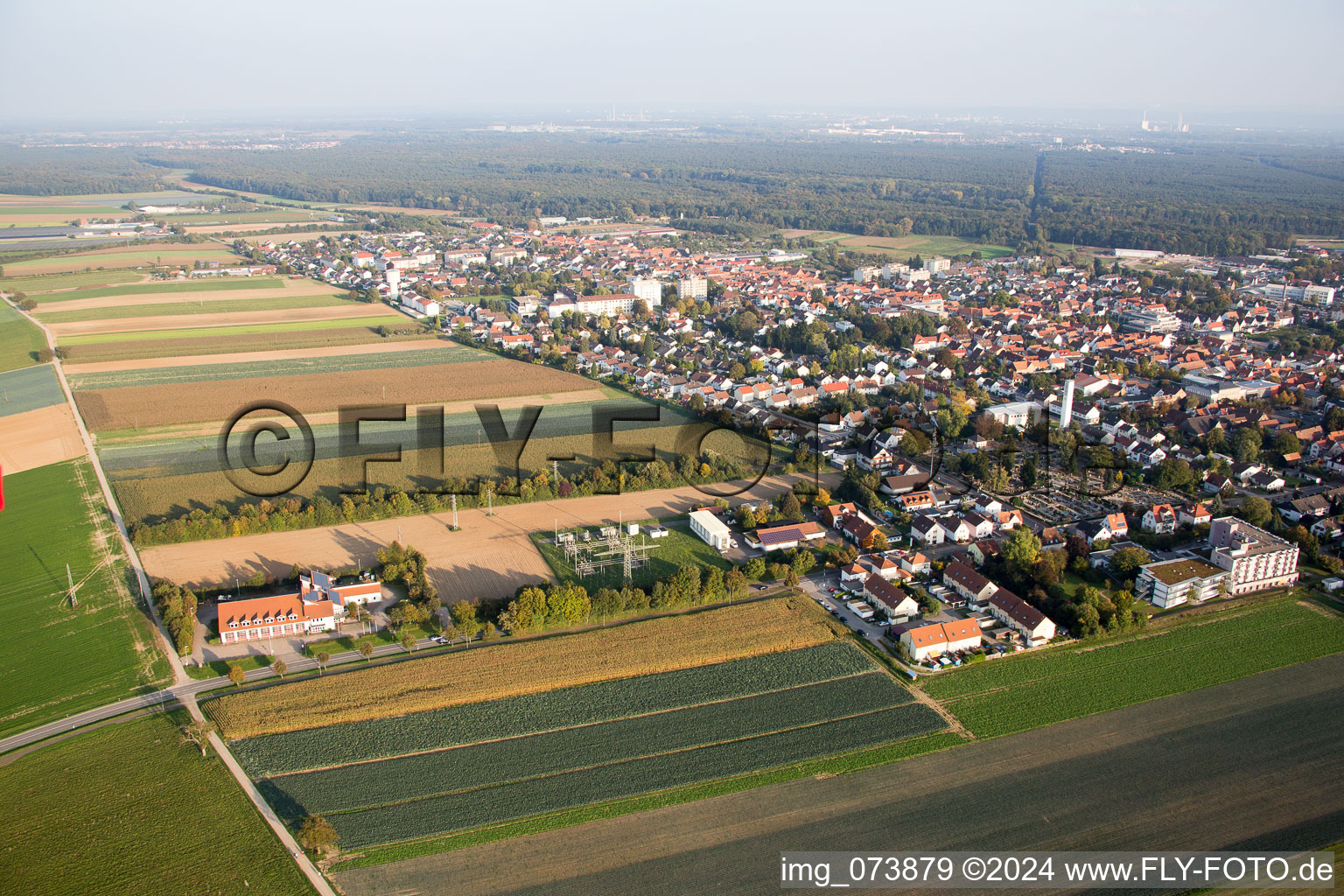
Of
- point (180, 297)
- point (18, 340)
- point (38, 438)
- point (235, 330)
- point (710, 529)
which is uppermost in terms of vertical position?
point (180, 297)

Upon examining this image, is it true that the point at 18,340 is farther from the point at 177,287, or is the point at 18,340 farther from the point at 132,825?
the point at 132,825

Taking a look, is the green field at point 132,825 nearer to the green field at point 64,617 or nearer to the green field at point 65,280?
the green field at point 64,617

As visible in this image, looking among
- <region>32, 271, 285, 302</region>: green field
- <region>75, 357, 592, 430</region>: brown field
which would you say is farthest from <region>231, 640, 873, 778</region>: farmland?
<region>32, 271, 285, 302</region>: green field

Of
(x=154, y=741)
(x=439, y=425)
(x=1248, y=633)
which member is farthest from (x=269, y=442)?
(x=1248, y=633)

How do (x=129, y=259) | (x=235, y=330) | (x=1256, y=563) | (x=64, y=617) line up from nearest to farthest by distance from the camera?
(x=64, y=617)
(x=1256, y=563)
(x=235, y=330)
(x=129, y=259)

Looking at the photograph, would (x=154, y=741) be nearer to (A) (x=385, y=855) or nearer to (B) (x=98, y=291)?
(A) (x=385, y=855)

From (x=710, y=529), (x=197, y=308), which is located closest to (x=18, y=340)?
(x=197, y=308)

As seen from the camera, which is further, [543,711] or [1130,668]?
[1130,668]

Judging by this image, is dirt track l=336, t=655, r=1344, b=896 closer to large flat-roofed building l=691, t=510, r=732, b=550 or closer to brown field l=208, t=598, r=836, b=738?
brown field l=208, t=598, r=836, b=738
